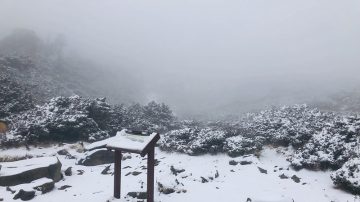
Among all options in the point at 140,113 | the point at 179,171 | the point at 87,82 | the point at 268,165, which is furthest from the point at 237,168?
the point at 87,82

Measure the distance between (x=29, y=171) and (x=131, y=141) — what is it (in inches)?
203

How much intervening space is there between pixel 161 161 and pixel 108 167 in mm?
2770

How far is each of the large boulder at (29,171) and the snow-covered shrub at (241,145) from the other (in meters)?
8.43

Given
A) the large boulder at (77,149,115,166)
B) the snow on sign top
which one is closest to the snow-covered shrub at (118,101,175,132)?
the large boulder at (77,149,115,166)

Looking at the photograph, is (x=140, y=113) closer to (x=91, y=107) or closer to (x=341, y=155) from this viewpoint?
(x=91, y=107)

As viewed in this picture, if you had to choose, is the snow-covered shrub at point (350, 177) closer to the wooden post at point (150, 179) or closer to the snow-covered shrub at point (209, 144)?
the snow-covered shrub at point (209, 144)

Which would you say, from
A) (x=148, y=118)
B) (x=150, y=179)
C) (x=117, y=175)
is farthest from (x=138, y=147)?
(x=148, y=118)

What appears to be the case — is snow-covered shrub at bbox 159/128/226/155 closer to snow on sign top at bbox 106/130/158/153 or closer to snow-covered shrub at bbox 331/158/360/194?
snow-covered shrub at bbox 331/158/360/194

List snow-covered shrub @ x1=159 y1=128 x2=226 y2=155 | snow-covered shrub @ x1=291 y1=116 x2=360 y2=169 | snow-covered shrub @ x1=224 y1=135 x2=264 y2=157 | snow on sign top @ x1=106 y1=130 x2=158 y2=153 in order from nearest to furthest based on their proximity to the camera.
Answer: snow on sign top @ x1=106 y1=130 x2=158 y2=153, snow-covered shrub @ x1=291 y1=116 x2=360 y2=169, snow-covered shrub @ x1=224 y1=135 x2=264 y2=157, snow-covered shrub @ x1=159 y1=128 x2=226 y2=155

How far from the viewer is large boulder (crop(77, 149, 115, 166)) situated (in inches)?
663

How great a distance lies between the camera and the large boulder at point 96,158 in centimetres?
1683

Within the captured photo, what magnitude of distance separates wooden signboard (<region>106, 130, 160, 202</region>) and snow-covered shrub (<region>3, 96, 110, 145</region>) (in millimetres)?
10308

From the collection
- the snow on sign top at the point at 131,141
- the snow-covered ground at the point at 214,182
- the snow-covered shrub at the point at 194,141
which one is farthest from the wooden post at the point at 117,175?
the snow-covered shrub at the point at 194,141

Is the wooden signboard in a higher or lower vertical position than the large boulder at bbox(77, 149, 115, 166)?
higher
